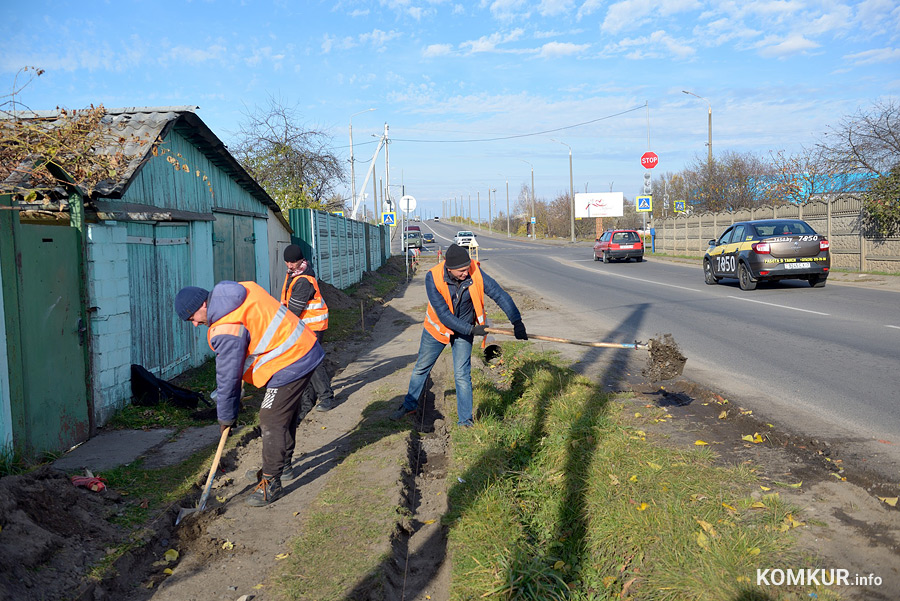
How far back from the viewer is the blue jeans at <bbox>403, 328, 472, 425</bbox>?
20.7 feet

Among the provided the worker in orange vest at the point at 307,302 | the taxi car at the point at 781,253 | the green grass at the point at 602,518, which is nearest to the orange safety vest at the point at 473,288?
the green grass at the point at 602,518

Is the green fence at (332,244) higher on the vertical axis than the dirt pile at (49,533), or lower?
higher

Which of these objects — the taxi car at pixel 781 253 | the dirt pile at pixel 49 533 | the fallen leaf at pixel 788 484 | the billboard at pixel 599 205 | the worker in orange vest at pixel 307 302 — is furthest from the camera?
the billboard at pixel 599 205

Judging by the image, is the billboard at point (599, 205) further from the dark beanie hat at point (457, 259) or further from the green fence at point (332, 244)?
the dark beanie hat at point (457, 259)

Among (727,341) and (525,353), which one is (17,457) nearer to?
(525,353)

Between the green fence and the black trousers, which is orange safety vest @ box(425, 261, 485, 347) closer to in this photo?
the black trousers

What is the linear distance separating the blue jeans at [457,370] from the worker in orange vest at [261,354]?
1564 mm

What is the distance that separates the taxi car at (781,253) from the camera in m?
15.7

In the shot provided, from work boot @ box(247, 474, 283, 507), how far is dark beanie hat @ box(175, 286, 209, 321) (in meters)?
1.40

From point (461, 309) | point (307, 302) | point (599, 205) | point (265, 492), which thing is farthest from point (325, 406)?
point (599, 205)

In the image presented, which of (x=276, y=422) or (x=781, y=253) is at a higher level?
(x=781, y=253)

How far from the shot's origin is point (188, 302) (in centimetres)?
441

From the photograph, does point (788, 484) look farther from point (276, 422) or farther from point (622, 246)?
point (622, 246)

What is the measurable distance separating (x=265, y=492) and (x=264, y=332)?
1.23m
